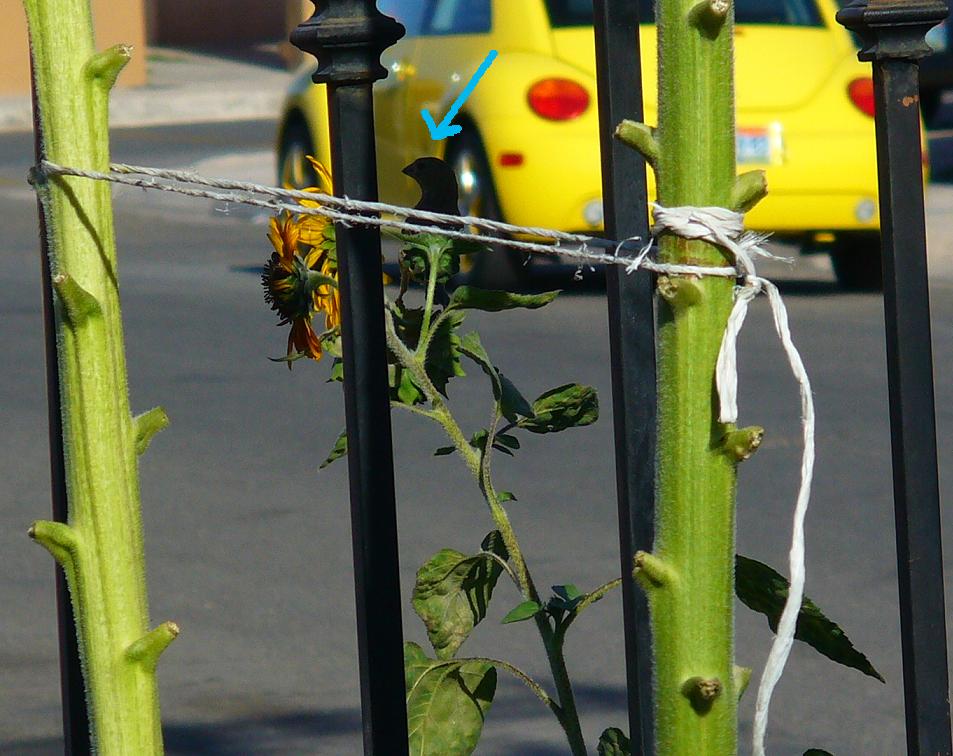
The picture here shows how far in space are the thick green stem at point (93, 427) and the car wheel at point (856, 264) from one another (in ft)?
24.4

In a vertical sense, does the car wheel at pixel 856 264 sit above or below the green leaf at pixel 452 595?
above

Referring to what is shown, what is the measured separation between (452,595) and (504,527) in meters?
0.08

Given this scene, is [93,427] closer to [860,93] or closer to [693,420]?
[693,420]

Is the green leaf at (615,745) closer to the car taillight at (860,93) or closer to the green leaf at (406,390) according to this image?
the green leaf at (406,390)

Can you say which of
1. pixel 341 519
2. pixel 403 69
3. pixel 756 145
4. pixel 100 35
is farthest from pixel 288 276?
pixel 100 35

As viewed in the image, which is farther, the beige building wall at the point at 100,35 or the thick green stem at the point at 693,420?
the beige building wall at the point at 100,35

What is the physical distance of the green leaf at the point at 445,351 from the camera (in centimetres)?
157

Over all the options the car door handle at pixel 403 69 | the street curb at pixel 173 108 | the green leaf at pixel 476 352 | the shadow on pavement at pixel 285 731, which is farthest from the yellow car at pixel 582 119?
the street curb at pixel 173 108

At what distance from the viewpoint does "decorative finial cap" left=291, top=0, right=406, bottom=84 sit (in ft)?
4.62

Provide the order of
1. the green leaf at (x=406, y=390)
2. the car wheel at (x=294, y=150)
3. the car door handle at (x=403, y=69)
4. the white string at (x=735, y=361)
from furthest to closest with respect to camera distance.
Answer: the car wheel at (x=294, y=150)
the car door handle at (x=403, y=69)
the green leaf at (x=406, y=390)
the white string at (x=735, y=361)

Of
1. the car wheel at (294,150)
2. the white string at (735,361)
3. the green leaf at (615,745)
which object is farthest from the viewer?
the car wheel at (294,150)

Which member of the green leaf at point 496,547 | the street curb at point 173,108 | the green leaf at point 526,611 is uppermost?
the street curb at point 173,108

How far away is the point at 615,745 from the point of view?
1.50 metres

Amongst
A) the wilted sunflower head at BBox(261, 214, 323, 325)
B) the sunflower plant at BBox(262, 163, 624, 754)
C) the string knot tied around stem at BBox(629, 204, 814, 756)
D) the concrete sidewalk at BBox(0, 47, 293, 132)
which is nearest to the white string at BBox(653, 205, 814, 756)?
the string knot tied around stem at BBox(629, 204, 814, 756)
